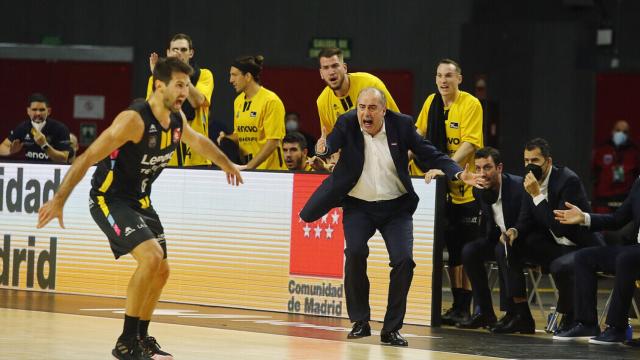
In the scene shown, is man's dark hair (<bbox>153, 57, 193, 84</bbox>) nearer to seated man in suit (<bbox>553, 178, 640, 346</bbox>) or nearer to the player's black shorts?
the player's black shorts

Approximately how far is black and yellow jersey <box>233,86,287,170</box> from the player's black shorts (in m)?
3.55

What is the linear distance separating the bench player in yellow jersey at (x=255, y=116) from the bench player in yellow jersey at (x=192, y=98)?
0.30 metres

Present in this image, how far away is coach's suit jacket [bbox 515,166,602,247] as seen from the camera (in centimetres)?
1057

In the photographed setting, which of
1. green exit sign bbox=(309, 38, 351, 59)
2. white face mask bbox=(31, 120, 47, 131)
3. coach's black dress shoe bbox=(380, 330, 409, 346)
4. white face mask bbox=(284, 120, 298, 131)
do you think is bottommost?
coach's black dress shoe bbox=(380, 330, 409, 346)

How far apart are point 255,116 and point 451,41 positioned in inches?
286

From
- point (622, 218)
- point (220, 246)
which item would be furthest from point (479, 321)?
point (220, 246)

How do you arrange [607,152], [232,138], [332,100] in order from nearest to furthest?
[332,100] < [232,138] < [607,152]

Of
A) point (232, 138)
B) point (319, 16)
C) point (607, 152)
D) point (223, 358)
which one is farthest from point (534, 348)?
point (319, 16)

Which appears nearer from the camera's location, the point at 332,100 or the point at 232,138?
the point at 332,100

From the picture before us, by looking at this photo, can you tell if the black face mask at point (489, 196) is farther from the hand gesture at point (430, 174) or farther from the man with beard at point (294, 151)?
the man with beard at point (294, 151)

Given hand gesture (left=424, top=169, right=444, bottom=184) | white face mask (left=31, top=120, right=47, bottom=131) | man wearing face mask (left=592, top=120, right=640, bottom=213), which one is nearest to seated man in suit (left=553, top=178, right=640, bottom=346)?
hand gesture (left=424, top=169, right=444, bottom=184)

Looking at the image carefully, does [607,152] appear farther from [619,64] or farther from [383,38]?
[383,38]

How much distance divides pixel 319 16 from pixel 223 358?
36.4 ft

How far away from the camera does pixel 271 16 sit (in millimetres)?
18906
